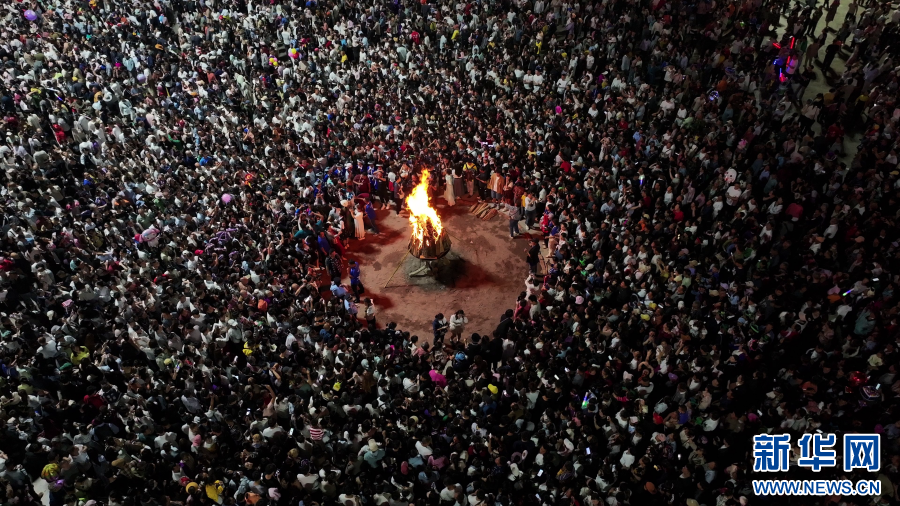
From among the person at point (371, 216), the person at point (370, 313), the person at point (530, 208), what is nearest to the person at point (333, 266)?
the person at point (370, 313)

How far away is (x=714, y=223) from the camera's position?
14.6 m

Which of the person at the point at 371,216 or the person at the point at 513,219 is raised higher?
the person at the point at 513,219

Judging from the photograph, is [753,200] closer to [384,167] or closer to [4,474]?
[384,167]

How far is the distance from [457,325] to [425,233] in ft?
9.71

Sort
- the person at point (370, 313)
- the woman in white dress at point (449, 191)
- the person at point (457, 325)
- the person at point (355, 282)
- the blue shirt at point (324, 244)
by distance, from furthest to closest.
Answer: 1. the woman in white dress at point (449, 191)
2. the blue shirt at point (324, 244)
3. the person at point (355, 282)
4. the person at point (370, 313)
5. the person at point (457, 325)

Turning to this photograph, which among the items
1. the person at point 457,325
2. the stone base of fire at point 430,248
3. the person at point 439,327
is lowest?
the person at point 439,327

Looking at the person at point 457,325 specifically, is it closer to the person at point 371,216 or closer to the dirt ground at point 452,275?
the dirt ground at point 452,275

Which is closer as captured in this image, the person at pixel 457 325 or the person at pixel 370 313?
the person at pixel 457 325

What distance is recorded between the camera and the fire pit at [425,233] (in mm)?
15625

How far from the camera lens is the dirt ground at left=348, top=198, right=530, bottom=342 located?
51.2 feet

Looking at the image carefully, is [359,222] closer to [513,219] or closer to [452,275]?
[452,275]

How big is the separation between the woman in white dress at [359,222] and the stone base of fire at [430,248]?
2.23 metres

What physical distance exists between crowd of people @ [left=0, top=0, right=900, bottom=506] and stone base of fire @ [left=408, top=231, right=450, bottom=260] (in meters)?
1.75

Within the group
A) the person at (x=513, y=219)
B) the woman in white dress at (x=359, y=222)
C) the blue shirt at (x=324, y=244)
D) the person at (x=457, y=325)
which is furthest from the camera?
the woman in white dress at (x=359, y=222)
